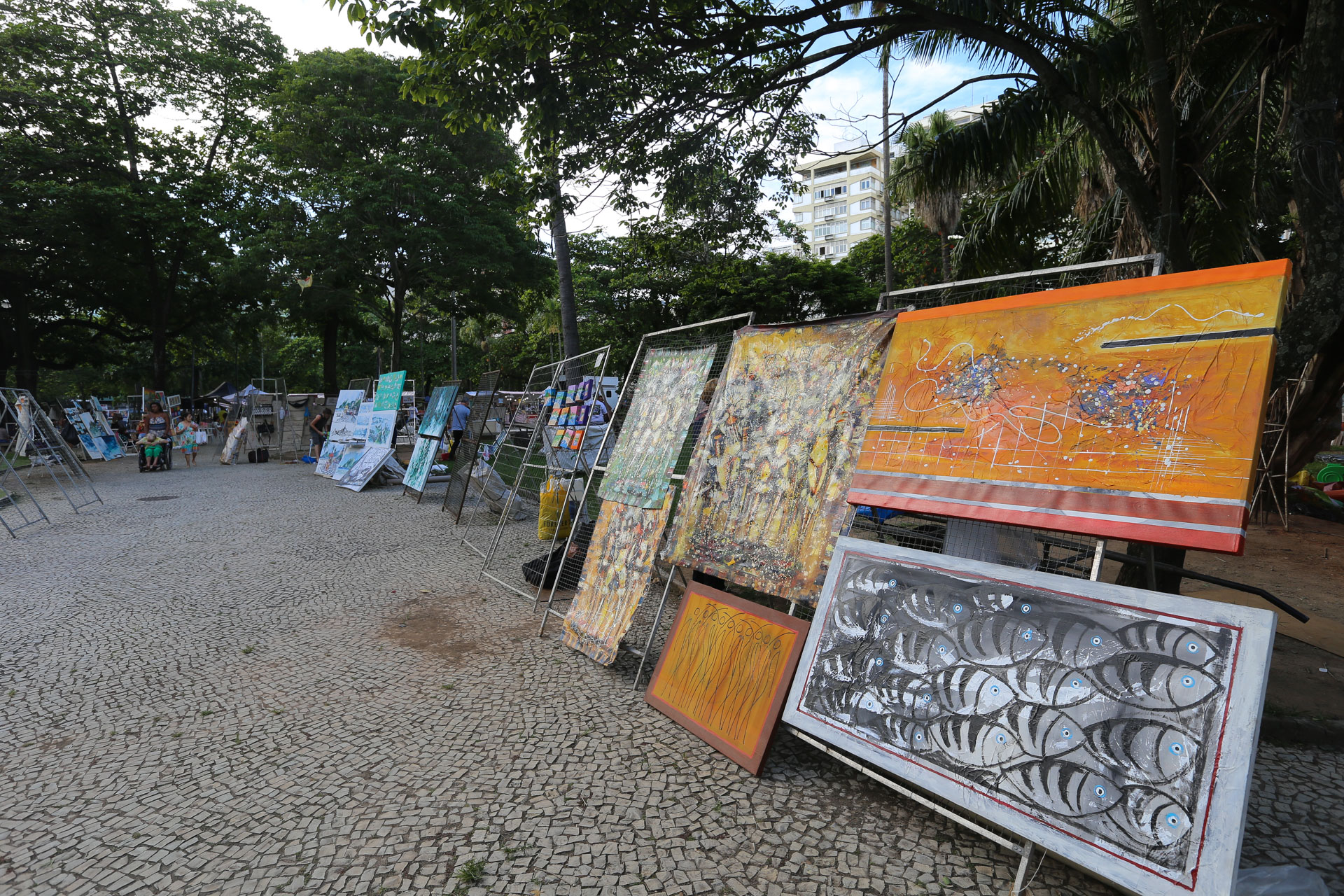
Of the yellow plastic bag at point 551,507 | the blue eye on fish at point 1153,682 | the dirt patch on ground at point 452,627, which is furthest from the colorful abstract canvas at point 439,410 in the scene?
the blue eye on fish at point 1153,682

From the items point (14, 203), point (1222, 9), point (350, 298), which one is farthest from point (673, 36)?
point (14, 203)

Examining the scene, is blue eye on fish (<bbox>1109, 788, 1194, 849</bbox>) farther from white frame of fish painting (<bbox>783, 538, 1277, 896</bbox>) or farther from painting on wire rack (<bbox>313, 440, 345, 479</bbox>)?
painting on wire rack (<bbox>313, 440, 345, 479</bbox>)

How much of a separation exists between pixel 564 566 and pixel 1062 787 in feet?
14.5

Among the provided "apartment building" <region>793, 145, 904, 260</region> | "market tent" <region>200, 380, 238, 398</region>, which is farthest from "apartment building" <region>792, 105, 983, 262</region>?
"market tent" <region>200, 380, 238, 398</region>

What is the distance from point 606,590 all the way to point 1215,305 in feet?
11.7

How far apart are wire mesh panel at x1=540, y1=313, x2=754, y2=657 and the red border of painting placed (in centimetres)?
137

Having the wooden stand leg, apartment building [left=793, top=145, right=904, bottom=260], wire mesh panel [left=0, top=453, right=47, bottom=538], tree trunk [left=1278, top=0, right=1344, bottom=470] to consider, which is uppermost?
apartment building [left=793, top=145, right=904, bottom=260]

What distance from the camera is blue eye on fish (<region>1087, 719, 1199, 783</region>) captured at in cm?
191

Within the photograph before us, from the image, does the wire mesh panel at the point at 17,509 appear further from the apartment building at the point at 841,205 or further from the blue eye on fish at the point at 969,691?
the apartment building at the point at 841,205

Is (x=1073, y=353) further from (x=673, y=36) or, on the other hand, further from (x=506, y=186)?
(x=506, y=186)

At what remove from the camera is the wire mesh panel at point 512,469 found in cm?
736

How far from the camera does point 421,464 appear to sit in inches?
434

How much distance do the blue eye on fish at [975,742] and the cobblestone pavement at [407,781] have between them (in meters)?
0.45

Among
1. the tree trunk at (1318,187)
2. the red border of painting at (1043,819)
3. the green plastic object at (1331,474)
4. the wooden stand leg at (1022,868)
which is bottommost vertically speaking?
the wooden stand leg at (1022,868)
